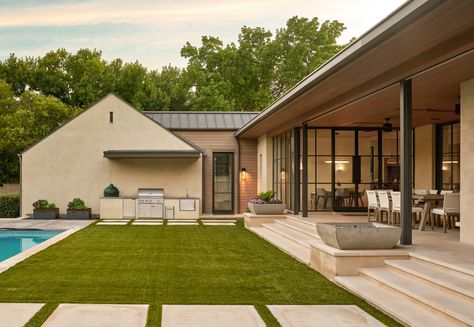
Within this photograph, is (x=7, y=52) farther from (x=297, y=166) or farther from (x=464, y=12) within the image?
(x=464, y=12)

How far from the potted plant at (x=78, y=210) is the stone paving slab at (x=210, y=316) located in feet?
47.4

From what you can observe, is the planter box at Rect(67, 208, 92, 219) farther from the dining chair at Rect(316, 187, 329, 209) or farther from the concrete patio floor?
the concrete patio floor

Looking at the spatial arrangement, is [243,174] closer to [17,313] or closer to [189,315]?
[189,315]

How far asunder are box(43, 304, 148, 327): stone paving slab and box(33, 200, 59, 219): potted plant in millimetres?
14518

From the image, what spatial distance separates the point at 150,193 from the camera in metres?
20.7

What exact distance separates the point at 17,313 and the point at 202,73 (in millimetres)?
32979

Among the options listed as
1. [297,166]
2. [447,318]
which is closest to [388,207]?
[297,166]

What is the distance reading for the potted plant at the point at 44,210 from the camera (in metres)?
20.2

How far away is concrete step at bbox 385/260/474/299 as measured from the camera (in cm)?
610

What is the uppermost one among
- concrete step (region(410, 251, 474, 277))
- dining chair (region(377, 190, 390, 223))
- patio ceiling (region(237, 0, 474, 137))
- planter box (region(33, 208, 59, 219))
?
patio ceiling (region(237, 0, 474, 137))

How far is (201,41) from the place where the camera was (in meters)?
40.4

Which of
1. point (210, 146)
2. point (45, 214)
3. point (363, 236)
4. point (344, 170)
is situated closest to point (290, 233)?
point (344, 170)

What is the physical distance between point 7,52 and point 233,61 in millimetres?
13996

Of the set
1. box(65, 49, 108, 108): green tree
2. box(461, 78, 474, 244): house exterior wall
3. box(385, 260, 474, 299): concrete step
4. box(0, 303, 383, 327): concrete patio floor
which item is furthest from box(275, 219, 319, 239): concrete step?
box(65, 49, 108, 108): green tree
